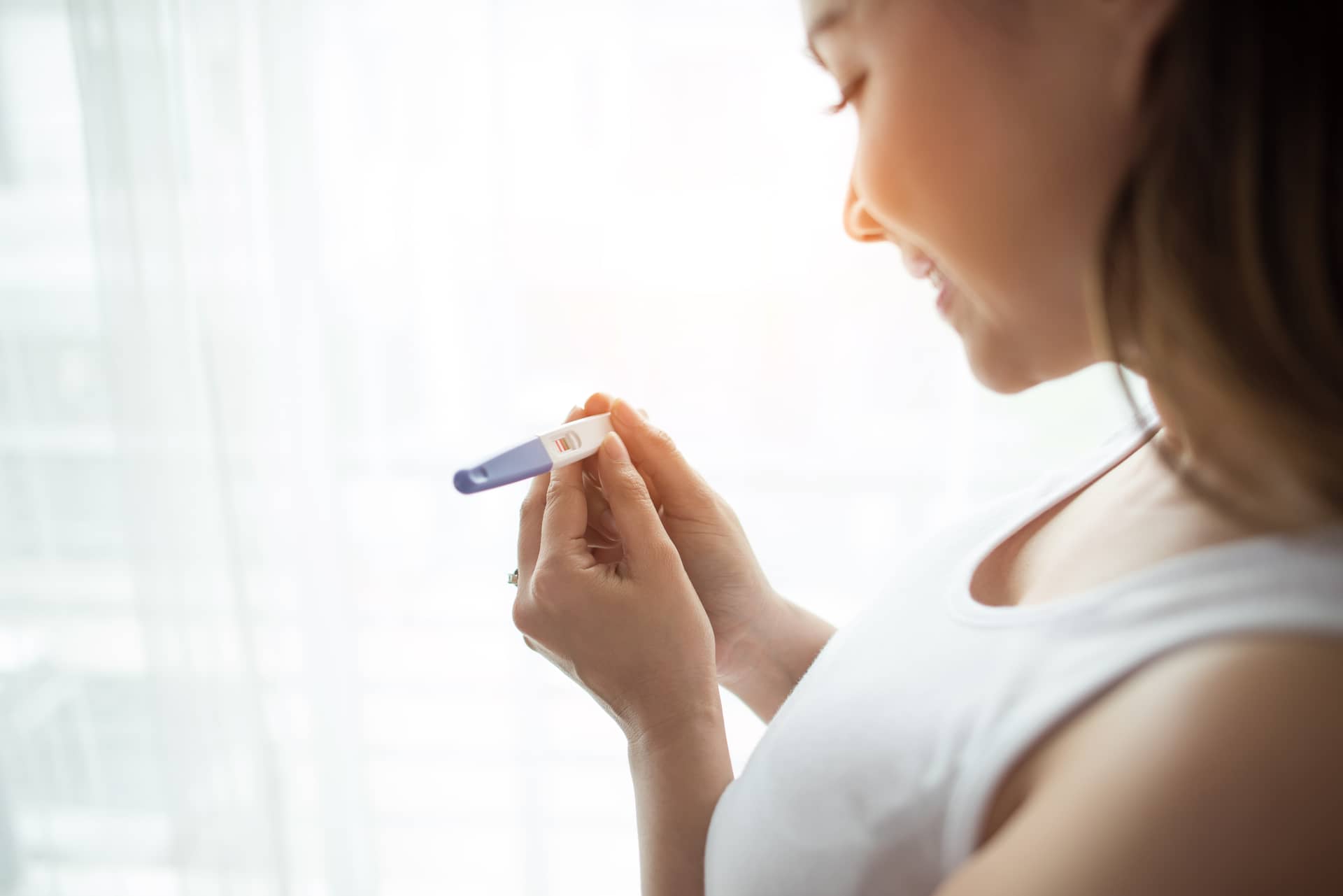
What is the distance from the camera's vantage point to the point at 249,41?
96 cm

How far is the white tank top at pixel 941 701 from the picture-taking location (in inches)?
11.6

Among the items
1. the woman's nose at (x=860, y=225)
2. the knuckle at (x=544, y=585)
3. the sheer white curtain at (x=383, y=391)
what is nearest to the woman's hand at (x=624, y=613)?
the knuckle at (x=544, y=585)

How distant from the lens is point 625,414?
617mm

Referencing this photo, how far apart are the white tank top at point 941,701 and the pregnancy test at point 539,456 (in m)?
0.24

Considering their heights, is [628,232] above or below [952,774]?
above

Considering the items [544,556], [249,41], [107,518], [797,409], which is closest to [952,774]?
[544,556]

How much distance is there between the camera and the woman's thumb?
0.62m

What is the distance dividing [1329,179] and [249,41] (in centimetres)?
109

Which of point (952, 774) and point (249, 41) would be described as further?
point (249, 41)

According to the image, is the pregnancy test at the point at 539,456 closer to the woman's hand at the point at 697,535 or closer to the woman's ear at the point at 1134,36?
the woman's hand at the point at 697,535

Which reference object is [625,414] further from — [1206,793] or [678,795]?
[1206,793]

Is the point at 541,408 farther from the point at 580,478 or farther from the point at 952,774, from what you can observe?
the point at 952,774

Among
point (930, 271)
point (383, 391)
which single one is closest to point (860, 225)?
point (930, 271)

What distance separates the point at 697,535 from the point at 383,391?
642 mm
